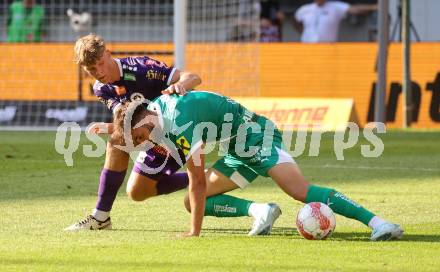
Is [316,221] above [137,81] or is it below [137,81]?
below

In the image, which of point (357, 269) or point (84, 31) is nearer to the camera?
point (357, 269)

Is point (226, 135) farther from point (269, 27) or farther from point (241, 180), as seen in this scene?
point (269, 27)

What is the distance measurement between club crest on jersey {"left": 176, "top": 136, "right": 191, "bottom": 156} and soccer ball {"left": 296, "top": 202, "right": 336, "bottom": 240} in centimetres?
95

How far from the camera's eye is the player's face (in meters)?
8.79

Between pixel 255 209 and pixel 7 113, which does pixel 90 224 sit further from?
pixel 7 113

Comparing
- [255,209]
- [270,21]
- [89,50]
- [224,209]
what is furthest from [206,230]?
A: [270,21]

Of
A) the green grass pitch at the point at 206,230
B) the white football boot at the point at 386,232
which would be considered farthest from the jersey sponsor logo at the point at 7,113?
the white football boot at the point at 386,232

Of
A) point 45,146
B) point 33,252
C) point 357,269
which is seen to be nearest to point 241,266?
point 357,269

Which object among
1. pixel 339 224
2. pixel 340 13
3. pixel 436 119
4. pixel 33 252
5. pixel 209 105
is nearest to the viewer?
pixel 33 252

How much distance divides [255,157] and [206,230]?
800 millimetres

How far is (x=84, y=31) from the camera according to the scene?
983 inches

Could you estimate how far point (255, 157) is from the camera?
337 inches

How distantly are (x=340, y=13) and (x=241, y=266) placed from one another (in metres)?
17.4

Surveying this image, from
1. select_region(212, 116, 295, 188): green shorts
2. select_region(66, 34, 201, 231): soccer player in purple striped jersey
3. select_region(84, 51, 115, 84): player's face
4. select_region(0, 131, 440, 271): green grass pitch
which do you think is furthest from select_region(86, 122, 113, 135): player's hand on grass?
select_region(212, 116, 295, 188): green shorts
